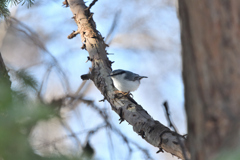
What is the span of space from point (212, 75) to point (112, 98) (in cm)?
122

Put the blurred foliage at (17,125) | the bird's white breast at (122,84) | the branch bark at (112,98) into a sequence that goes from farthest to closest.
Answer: the bird's white breast at (122,84)
the branch bark at (112,98)
the blurred foliage at (17,125)

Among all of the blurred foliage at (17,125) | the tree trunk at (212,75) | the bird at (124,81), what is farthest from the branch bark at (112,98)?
the blurred foliage at (17,125)

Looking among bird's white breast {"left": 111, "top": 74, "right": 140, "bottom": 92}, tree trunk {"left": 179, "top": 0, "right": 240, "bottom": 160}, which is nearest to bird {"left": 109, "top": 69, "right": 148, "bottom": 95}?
bird's white breast {"left": 111, "top": 74, "right": 140, "bottom": 92}

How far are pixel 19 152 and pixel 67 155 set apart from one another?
8 cm

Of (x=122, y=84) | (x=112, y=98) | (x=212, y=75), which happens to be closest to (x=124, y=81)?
(x=122, y=84)

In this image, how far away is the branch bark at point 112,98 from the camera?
1.25 m

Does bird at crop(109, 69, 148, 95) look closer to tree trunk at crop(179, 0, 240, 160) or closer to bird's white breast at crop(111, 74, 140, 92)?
bird's white breast at crop(111, 74, 140, 92)

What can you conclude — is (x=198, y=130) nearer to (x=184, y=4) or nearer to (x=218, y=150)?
(x=218, y=150)

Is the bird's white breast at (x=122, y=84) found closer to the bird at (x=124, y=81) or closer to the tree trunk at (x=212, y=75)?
the bird at (x=124, y=81)

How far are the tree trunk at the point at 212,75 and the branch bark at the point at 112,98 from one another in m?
0.61

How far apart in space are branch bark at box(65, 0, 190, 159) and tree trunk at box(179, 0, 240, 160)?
607 mm

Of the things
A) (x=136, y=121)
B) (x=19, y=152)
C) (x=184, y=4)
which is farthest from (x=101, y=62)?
(x=19, y=152)

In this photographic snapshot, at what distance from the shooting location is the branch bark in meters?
1.25

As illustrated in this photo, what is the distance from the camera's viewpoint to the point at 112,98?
5.70ft
